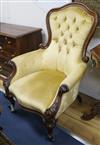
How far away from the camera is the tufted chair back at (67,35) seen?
1924mm

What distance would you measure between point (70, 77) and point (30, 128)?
0.68m

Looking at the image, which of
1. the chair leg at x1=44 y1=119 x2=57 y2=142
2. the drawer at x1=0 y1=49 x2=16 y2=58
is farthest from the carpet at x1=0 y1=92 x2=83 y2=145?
the drawer at x1=0 y1=49 x2=16 y2=58

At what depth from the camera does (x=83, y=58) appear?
1898mm

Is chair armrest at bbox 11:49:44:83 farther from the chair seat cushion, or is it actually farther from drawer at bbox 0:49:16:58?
drawer at bbox 0:49:16:58

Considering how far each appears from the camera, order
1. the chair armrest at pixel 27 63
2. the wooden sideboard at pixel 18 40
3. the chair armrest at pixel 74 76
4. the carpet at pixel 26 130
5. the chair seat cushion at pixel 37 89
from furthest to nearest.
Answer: the wooden sideboard at pixel 18 40 < the chair armrest at pixel 27 63 < the carpet at pixel 26 130 < the chair seat cushion at pixel 37 89 < the chair armrest at pixel 74 76

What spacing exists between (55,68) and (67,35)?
0.35m

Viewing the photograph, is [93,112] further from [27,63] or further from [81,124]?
[27,63]

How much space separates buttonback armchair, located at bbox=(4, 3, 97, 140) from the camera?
66.6 inches

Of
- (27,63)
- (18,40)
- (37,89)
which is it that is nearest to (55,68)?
(27,63)

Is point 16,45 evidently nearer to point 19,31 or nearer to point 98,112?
point 19,31

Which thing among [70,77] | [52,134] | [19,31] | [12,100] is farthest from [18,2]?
[52,134]

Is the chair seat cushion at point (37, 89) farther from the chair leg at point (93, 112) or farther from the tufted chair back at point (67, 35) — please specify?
the chair leg at point (93, 112)

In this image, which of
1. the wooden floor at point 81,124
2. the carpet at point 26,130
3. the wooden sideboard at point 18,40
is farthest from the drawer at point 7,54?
the wooden floor at point 81,124

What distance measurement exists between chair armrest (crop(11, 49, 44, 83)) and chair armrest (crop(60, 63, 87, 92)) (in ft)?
1.64
